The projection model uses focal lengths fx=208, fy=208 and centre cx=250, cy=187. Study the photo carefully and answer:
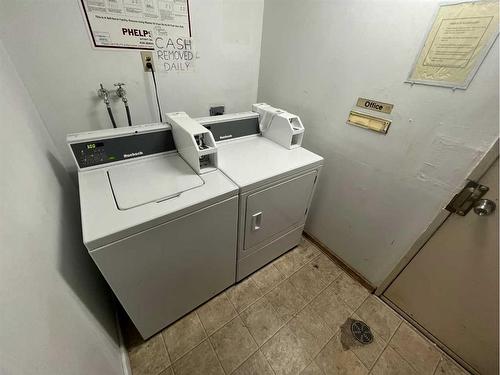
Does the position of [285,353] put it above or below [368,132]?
below

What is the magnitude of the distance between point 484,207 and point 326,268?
41.1 inches

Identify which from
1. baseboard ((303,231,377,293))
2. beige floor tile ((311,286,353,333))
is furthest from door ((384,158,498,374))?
beige floor tile ((311,286,353,333))

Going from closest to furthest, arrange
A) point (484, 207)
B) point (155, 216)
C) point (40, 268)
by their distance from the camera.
A: point (40, 268)
point (155, 216)
point (484, 207)

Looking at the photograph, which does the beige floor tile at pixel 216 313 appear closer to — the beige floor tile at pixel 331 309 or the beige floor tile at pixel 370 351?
the beige floor tile at pixel 331 309

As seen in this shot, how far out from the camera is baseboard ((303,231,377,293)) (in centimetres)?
156

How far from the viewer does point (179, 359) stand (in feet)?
3.82

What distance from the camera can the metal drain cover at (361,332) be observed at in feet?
4.21

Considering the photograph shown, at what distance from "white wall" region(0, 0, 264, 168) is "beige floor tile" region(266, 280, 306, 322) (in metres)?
1.47

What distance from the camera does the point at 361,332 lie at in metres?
1.32

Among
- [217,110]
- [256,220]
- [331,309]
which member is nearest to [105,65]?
[217,110]

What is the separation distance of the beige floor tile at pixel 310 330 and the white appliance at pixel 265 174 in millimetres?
432

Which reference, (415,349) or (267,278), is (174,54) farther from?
(415,349)

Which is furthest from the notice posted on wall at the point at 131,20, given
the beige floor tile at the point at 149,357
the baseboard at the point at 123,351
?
the beige floor tile at the point at 149,357

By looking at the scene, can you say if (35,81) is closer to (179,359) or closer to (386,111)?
(179,359)
